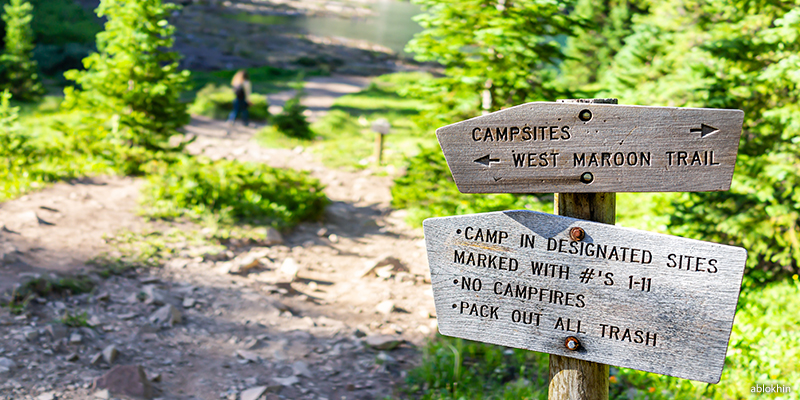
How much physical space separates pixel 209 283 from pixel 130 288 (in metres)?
0.79

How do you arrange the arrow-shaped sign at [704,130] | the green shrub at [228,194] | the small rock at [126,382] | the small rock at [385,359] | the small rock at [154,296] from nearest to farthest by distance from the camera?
1. the arrow-shaped sign at [704,130]
2. the small rock at [126,382]
3. the small rock at [385,359]
4. the small rock at [154,296]
5. the green shrub at [228,194]

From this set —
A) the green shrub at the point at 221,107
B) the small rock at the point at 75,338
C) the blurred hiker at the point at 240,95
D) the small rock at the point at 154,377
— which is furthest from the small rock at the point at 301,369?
the green shrub at the point at 221,107

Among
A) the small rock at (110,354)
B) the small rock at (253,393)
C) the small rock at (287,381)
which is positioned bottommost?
the small rock at (287,381)

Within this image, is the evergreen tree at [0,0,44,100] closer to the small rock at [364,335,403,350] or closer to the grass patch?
the small rock at [364,335,403,350]

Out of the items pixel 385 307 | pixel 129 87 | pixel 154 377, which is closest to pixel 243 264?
pixel 385 307

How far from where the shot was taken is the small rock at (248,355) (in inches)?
191

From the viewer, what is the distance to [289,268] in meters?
6.94

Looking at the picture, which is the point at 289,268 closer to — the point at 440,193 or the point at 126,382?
the point at 440,193

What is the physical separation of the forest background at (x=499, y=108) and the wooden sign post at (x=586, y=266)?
2.30 m

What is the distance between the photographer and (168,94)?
366 inches

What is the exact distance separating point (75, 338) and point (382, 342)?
251cm

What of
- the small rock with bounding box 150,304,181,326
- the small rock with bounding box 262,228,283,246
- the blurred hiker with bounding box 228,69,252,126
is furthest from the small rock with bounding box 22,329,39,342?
the blurred hiker with bounding box 228,69,252,126

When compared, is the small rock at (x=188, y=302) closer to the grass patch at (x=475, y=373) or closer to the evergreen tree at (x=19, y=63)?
the grass patch at (x=475, y=373)

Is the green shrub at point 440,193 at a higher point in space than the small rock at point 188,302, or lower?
higher
